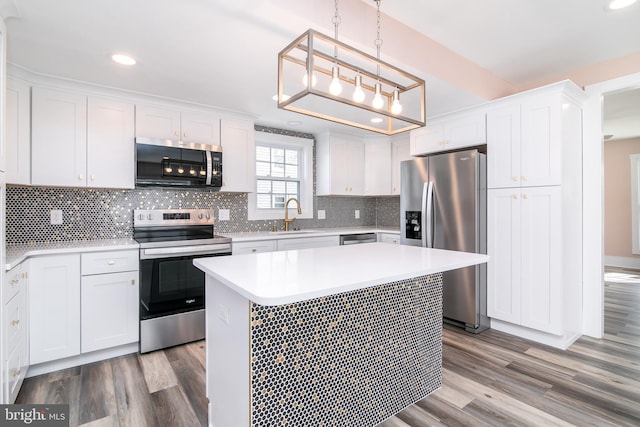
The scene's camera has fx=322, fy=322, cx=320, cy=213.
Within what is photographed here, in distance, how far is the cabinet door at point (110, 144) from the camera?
2838mm

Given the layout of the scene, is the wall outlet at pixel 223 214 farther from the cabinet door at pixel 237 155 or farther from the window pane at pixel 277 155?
the window pane at pixel 277 155

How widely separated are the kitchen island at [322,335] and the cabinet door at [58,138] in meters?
1.81

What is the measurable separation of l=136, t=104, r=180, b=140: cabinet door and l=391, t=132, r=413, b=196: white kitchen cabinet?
2914mm

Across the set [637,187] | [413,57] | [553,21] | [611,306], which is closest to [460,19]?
[413,57]

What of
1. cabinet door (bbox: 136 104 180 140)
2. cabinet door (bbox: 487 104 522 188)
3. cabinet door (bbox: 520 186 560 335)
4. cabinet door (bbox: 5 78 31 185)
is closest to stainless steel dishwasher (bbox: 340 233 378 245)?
cabinet door (bbox: 487 104 522 188)

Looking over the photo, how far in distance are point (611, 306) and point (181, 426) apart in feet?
16.1

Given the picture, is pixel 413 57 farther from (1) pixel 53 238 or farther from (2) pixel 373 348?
(1) pixel 53 238

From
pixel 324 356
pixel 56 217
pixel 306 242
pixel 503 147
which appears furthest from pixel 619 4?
pixel 56 217

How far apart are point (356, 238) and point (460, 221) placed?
138 cm

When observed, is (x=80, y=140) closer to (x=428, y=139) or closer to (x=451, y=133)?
(x=428, y=139)

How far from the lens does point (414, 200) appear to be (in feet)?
12.2

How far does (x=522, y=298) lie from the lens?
3033 millimetres

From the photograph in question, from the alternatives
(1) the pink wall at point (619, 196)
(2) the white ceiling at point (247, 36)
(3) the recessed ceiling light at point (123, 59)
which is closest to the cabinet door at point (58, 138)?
(2) the white ceiling at point (247, 36)

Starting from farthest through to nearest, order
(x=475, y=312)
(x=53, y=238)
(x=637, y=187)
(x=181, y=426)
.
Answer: (x=637, y=187)
(x=475, y=312)
(x=53, y=238)
(x=181, y=426)
